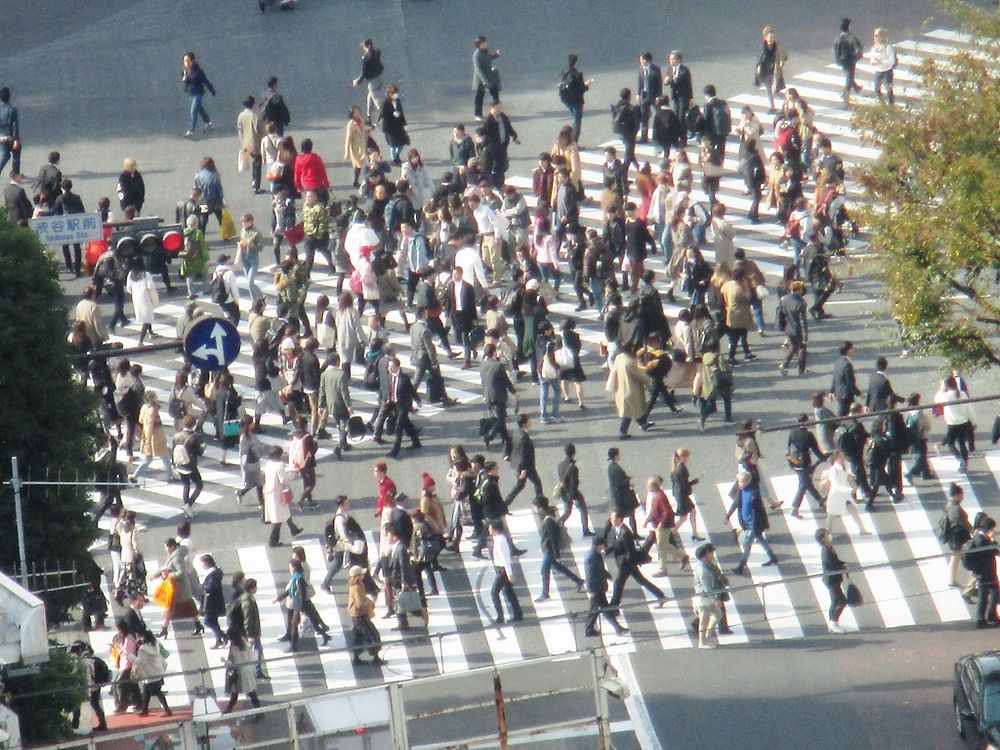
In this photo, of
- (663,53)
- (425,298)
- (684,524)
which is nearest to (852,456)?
(684,524)

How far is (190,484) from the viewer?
1121 inches

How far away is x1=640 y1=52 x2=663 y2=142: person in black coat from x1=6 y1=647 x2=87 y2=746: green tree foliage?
1863 centimetres

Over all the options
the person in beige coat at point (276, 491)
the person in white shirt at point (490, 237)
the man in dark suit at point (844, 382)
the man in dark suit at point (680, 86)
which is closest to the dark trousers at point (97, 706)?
the person in beige coat at point (276, 491)

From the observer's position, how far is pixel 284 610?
26.3 metres

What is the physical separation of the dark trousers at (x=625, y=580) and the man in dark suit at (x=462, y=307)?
21.7 feet

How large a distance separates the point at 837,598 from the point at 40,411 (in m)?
9.49

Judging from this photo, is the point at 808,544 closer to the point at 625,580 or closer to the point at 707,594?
the point at 707,594

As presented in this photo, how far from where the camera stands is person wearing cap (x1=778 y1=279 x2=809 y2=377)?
29.8 m

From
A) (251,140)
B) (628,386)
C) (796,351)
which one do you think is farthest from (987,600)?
(251,140)

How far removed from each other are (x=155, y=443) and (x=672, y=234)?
30.1 ft

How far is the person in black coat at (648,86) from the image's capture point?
37312 millimetres

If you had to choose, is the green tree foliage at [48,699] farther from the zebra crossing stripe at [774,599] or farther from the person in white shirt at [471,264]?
the person in white shirt at [471,264]

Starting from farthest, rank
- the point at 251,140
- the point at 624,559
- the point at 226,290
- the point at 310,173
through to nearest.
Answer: the point at 251,140 → the point at 310,173 → the point at 226,290 → the point at 624,559

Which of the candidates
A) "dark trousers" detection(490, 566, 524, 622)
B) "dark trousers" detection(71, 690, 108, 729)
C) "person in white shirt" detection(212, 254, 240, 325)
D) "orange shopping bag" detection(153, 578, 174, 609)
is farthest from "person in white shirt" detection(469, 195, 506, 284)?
"dark trousers" detection(71, 690, 108, 729)
